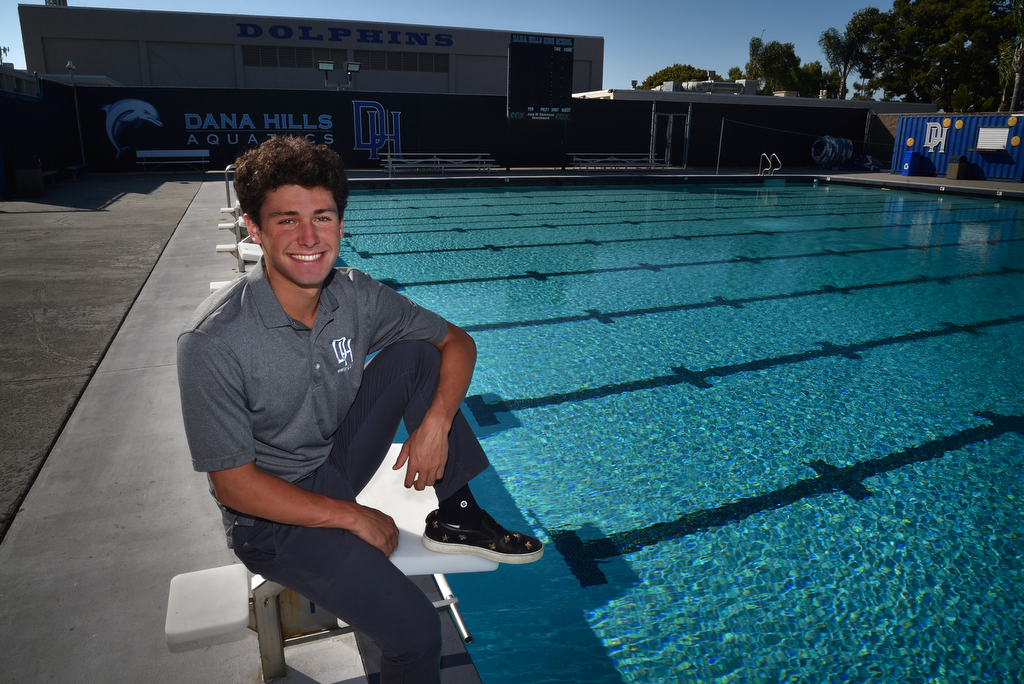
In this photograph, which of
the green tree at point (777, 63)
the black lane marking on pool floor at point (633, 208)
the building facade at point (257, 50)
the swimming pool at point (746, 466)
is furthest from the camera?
the green tree at point (777, 63)

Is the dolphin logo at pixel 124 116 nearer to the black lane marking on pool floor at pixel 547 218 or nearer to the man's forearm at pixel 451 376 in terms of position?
the black lane marking on pool floor at pixel 547 218

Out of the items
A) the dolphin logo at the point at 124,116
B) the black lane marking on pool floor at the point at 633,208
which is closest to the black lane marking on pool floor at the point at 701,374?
the black lane marking on pool floor at the point at 633,208

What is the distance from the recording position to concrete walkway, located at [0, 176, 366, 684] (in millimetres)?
1619

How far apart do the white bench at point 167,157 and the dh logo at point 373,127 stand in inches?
166

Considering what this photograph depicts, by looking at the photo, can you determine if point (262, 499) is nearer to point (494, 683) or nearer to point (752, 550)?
point (494, 683)

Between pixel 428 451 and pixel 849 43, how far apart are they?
51058 mm

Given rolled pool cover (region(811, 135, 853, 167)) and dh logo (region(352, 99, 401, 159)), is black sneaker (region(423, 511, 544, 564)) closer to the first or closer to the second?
dh logo (region(352, 99, 401, 159))

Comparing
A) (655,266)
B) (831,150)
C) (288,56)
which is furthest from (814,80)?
(655,266)

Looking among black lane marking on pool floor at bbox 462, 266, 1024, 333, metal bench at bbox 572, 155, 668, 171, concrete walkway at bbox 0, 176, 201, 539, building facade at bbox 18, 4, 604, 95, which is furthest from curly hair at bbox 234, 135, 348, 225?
building facade at bbox 18, 4, 604, 95

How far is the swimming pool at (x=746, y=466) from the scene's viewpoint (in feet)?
6.58

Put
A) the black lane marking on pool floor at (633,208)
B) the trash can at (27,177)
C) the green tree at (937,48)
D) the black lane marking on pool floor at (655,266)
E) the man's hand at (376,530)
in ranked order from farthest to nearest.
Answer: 1. the green tree at (937,48)
2. the trash can at (27,177)
3. the black lane marking on pool floor at (633,208)
4. the black lane marking on pool floor at (655,266)
5. the man's hand at (376,530)

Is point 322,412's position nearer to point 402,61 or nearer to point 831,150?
point 831,150

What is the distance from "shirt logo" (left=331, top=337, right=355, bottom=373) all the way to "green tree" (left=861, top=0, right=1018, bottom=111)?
152ft

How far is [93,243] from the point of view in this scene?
7.15 meters
